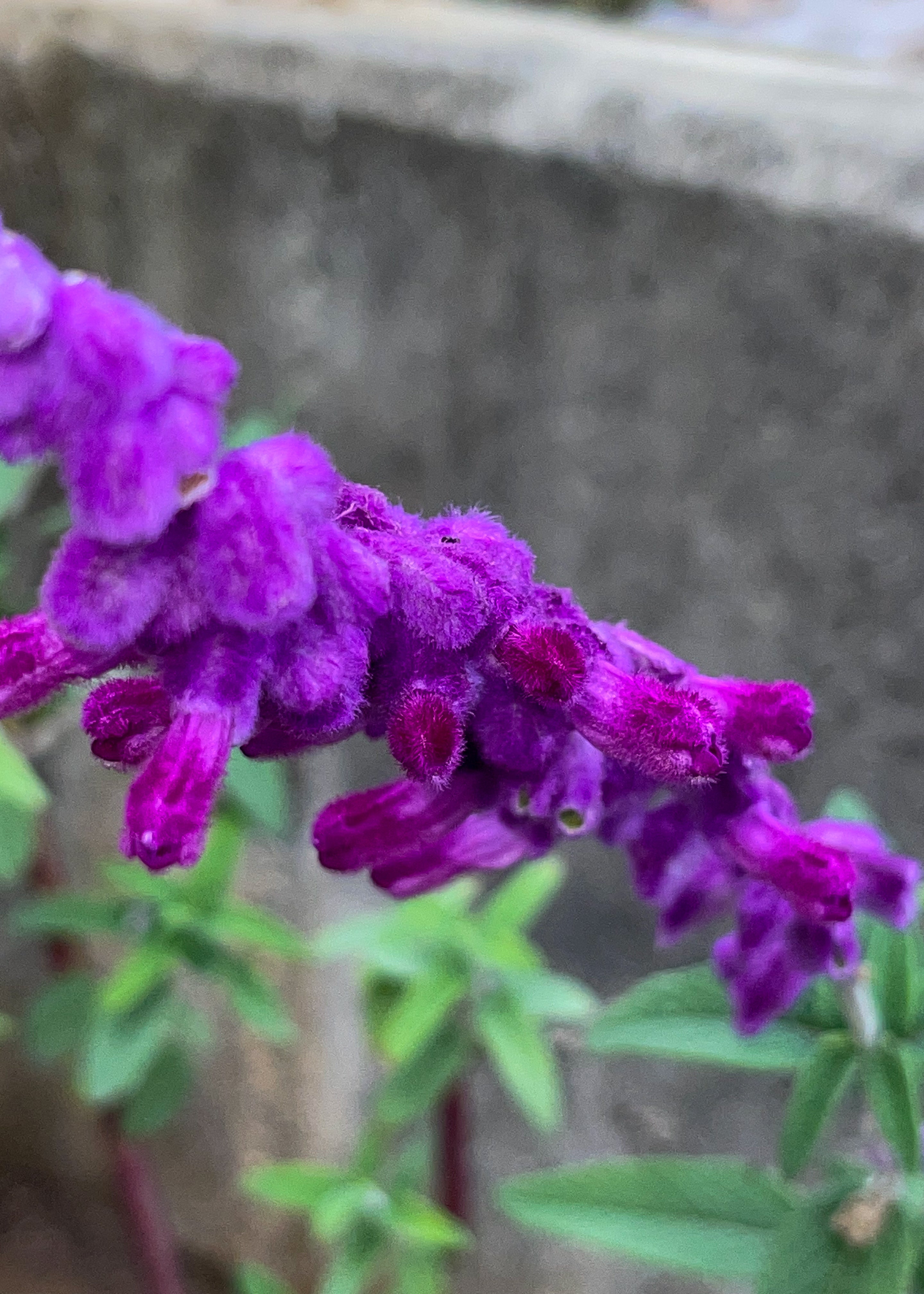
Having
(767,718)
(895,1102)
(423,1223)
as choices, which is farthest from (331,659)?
(423,1223)

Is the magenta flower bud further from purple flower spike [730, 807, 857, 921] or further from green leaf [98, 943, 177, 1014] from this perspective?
green leaf [98, 943, 177, 1014]

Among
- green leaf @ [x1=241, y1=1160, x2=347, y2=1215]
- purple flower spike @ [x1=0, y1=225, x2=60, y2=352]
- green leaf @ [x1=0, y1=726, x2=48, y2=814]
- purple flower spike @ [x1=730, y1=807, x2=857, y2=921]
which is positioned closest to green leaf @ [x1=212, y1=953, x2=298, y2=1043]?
green leaf @ [x1=241, y1=1160, x2=347, y2=1215]

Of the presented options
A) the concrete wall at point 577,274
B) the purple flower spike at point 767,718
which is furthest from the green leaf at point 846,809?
the purple flower spike at point 767,718

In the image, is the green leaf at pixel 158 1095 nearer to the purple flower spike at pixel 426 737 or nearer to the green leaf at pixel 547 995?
the green leaf at pixel 547 995

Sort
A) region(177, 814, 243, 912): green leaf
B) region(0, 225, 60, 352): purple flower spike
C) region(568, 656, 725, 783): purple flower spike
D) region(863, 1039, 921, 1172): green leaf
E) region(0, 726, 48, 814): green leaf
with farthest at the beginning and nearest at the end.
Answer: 1. region(177, 814, 243, 912): green leaf
2. region(0, 726, 48, 814): green leaf
3. region(863, 1039, 921, 1172): green leaf
4. region(568, 656, 725, 783): purple flower spike
5. region(0, 225, 60, 352): purple flower spike

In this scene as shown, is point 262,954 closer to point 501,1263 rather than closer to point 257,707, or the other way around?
point 501,1263
